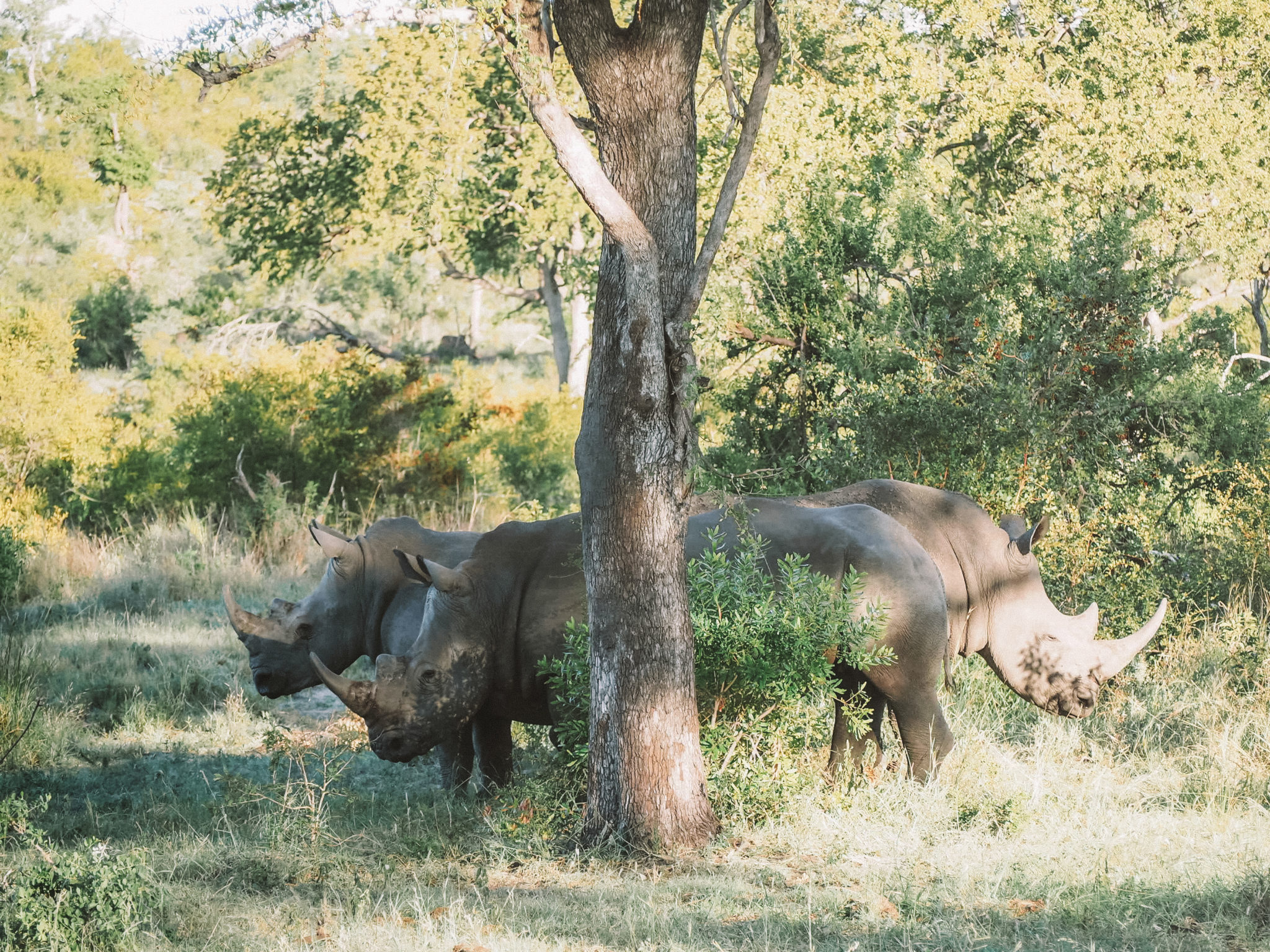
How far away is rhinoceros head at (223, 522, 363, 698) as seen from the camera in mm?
7961

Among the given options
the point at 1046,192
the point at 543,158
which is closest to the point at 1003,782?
the point at 1046,192

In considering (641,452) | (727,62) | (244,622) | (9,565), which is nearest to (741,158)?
(727,62)

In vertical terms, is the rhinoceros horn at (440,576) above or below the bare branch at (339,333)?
below

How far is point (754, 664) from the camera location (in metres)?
6.27

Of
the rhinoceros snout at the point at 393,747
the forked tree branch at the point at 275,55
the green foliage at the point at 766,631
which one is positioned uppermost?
the forked tree branch at the point at 275,55

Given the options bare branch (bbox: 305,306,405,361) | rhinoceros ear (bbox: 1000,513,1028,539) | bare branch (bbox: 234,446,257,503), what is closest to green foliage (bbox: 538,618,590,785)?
rhinoceros ear (bbox: 1000,513,1028,539)

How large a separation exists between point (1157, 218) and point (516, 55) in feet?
32.9

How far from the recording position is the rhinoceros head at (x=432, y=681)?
6723 millimetres

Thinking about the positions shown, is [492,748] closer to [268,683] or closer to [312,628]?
[312,628]

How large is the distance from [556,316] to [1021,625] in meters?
23.5

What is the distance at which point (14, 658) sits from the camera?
9836 mm

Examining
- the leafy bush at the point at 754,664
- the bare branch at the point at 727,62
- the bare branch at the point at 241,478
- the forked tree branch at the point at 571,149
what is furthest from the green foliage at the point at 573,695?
the bare branch at the point at 241,478

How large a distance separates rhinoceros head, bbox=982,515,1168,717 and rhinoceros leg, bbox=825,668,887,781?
799mm

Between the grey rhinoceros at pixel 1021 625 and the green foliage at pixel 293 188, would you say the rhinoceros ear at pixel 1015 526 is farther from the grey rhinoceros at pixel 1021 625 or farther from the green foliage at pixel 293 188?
the green foliage at pixel 293 188
